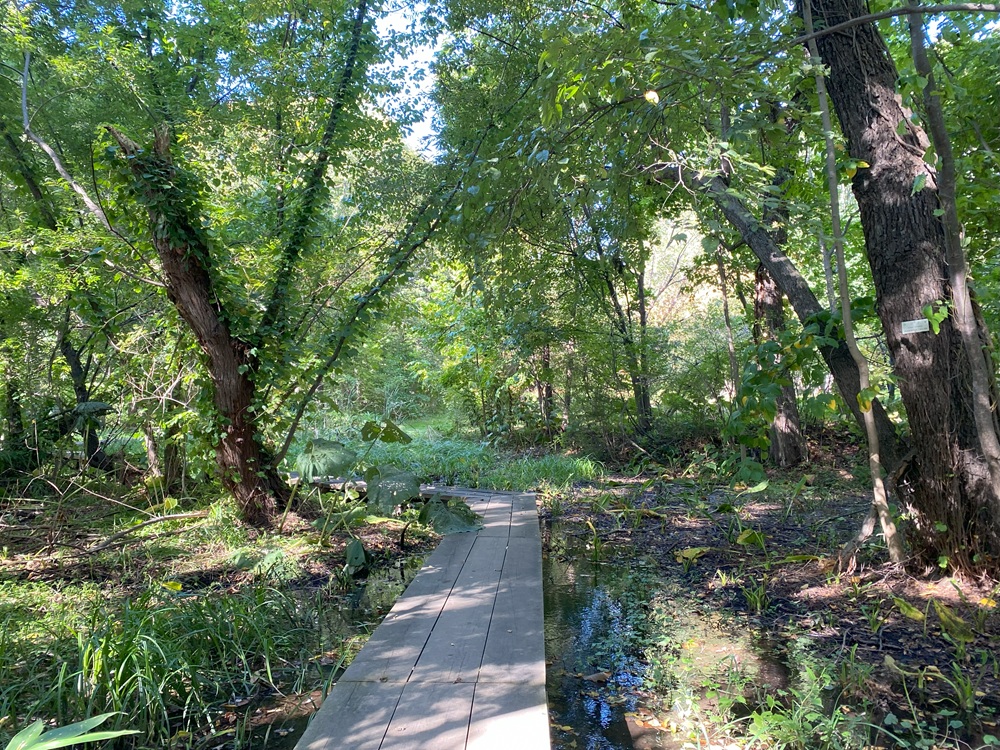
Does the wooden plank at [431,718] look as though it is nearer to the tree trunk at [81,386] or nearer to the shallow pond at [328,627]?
the shallow pond at [328,627]

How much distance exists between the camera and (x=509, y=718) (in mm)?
2402

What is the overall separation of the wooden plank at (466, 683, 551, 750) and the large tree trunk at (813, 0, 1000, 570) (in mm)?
2508

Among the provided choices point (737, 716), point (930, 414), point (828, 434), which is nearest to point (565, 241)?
point (828, 434)

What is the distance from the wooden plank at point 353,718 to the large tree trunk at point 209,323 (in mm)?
3251

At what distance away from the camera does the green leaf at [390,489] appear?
16.5ft

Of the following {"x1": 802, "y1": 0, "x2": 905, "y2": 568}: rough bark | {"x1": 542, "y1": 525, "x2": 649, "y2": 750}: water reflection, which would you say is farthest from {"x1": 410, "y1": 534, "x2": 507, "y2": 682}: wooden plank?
{"x1": 802, "y1": 0, "x2": 905, "y2": 568}: rough bark

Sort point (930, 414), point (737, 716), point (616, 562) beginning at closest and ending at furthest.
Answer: point (737, 716) < point (930, 414) < point (616, 562)

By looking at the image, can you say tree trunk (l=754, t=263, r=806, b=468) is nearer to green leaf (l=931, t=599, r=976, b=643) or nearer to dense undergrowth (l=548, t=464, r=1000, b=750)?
dense undergrowth (l=548, t=464, r=1000, b=750)

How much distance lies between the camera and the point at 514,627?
3346 mm

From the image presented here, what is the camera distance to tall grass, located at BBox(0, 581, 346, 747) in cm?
261

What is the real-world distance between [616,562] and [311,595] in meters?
2.33

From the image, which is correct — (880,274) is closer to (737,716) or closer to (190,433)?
(737,716)

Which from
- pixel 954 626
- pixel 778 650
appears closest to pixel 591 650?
pixel 778 650

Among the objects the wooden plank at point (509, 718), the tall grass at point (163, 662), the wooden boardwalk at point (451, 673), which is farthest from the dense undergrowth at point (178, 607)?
the wooden plank at point (509, 718)
